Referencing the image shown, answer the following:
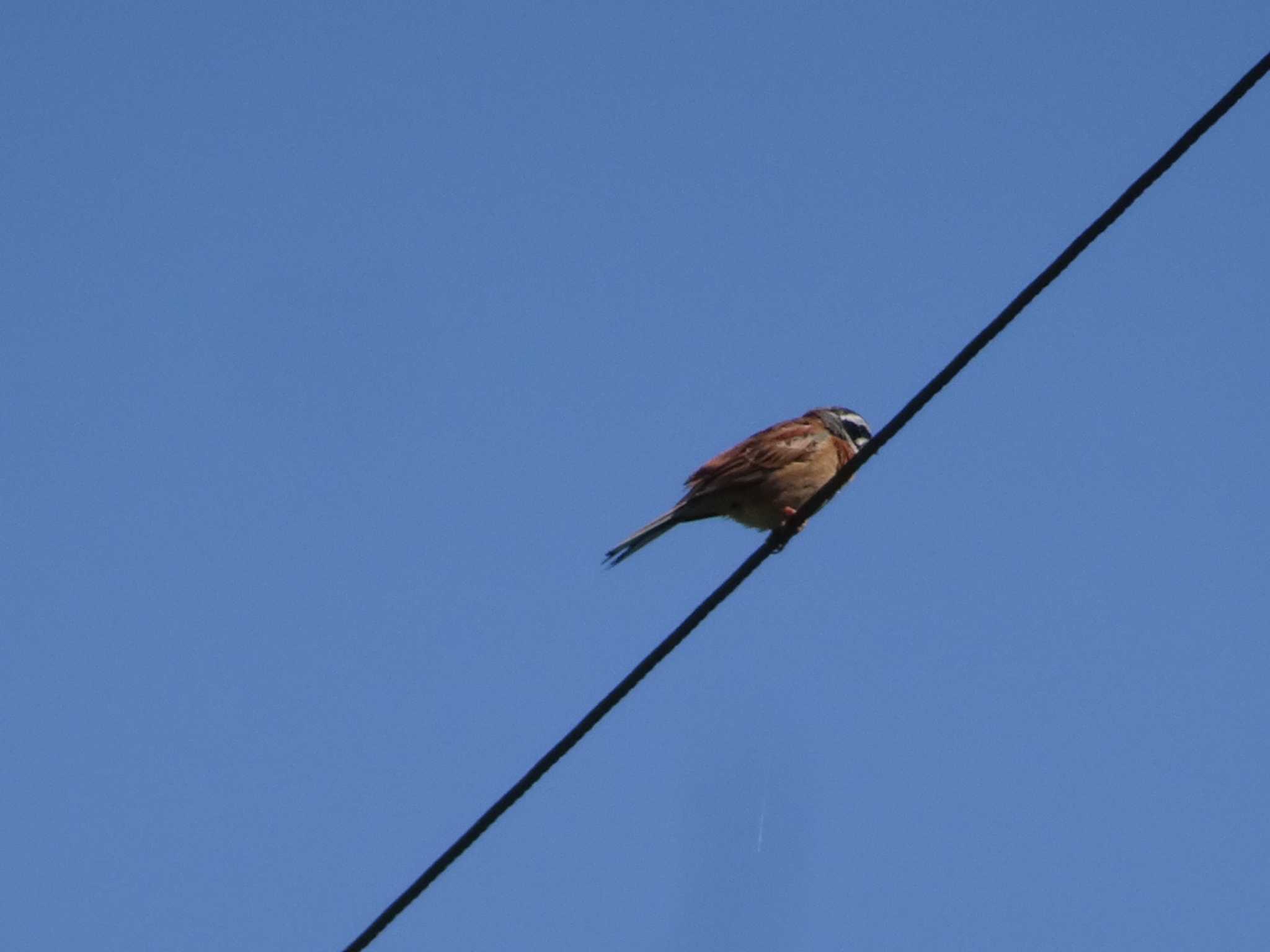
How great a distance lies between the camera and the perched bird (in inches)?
358

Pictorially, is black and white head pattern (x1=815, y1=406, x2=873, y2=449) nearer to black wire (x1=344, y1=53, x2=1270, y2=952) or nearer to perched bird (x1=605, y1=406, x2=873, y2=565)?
perched bird (x1=605, y1=406, x2=873, y2=565)

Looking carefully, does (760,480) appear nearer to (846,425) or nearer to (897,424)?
(846,425)

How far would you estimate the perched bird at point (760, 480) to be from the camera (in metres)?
9.09

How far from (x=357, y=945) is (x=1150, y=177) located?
2.76 meters

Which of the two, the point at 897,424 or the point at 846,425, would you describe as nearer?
the point at 897,424

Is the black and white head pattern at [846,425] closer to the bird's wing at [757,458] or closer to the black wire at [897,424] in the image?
the bird's wing at [757,458]

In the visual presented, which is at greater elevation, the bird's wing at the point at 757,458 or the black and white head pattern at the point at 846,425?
the black and white head pattern at the point at 846,425

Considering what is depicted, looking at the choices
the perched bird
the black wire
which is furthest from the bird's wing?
the black wire

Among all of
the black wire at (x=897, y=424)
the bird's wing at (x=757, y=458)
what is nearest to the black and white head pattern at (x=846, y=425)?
the bird's wing at (x=757, y=458)

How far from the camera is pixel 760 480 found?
9.15 metres

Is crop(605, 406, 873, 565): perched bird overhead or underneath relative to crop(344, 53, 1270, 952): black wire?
overhead

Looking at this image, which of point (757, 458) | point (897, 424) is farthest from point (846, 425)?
point (897, 424)

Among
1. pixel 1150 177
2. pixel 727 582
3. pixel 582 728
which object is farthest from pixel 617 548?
pixel 1150 177

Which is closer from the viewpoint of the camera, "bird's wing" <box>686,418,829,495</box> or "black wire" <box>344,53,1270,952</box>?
"black wire" <box>344,53,1270,952</box>
